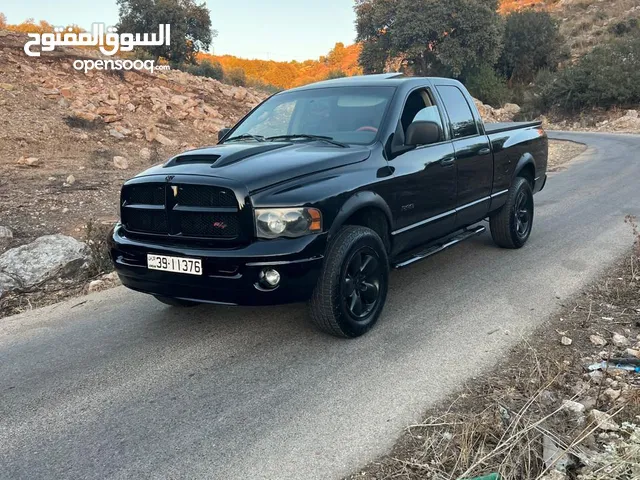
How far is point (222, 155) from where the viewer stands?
416 cm

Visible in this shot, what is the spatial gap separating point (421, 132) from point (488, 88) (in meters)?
39.1

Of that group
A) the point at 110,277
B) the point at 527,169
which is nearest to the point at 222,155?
the point at 110,277

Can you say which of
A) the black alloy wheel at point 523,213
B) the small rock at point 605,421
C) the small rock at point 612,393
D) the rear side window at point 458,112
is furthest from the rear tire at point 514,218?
the small rock at point 605,421

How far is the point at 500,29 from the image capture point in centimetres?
4078

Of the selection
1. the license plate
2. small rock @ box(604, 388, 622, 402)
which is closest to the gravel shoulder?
small rock @ box(604, 388, 622, 402)

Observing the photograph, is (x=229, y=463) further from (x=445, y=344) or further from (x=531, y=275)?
(x=531, y=275)

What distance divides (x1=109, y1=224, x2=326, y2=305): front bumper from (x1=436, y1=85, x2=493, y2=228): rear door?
222 cm

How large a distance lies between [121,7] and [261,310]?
3001 cm

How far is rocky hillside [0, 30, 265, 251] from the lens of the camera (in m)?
8.70

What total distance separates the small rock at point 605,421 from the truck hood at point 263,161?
89.8 inches

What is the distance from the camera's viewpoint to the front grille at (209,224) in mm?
3689

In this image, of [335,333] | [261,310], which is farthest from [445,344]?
[261,310]

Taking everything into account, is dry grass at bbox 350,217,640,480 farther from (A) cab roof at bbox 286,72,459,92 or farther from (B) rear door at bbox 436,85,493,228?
(A) cab roof at bbox 286,72,459,92

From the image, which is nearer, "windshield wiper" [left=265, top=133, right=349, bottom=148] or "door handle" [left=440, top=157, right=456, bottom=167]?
"windshield wiper" [left=265, top=133, right=349, bottom=148]
